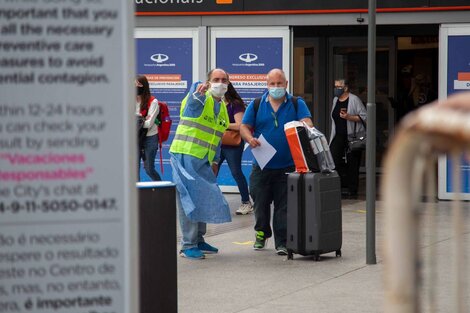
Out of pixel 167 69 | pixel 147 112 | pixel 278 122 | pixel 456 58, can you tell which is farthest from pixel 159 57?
pixel 278 122

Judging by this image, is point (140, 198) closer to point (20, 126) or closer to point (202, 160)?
point (20, 126)

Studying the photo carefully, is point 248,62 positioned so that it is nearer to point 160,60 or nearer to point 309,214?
point 160,60

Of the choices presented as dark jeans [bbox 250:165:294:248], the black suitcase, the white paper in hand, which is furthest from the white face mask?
the black suitcase

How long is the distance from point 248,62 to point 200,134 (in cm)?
625

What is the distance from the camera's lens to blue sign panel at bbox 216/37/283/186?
54.5ft

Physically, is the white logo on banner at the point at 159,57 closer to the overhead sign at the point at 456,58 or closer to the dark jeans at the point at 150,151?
the dark jeans at the point at 150,151

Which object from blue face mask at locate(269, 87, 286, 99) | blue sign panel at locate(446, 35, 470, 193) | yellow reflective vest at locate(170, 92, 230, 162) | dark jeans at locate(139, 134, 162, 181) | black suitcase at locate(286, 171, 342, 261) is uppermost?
blue sign panel at locate(446, 35, 470, 193)

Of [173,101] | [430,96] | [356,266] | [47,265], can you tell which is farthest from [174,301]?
[430,96]

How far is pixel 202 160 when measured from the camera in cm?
1066

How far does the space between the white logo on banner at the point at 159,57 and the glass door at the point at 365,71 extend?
11.3 ft

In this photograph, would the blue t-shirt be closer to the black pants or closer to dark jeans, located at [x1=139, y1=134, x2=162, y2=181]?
dark jeans, located at [x1=139, y1=134, x2=162, y2=181]

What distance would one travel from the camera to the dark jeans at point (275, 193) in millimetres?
10805

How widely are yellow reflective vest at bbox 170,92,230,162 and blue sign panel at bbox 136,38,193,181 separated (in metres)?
6.25

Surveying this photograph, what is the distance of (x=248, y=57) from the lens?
16.7 metres
